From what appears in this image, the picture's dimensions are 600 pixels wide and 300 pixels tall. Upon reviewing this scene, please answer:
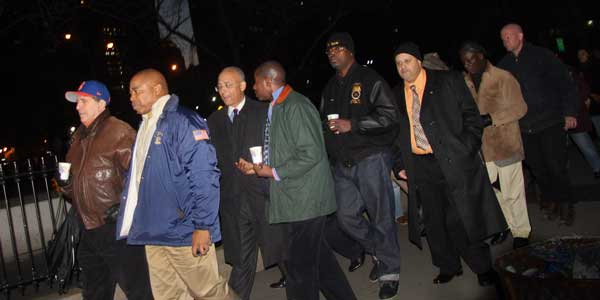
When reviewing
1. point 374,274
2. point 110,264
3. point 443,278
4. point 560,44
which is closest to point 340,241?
point 374,274

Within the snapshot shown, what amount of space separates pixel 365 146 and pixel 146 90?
2.01 m

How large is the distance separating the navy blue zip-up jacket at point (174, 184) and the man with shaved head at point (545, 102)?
13.1 ft

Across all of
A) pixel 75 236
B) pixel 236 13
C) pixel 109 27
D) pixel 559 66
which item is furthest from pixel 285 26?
pixel 75 236

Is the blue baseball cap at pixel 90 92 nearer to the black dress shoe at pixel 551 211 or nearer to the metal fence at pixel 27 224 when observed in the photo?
the metal fence at pixel 27 224

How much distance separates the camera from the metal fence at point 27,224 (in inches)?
259

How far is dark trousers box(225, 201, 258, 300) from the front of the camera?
5.54 meters

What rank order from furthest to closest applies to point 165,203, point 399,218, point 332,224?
1. point 399,218
2. point 332,224
3. point 165,203

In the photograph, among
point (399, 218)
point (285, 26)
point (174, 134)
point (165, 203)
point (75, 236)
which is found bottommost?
point (399, 218)

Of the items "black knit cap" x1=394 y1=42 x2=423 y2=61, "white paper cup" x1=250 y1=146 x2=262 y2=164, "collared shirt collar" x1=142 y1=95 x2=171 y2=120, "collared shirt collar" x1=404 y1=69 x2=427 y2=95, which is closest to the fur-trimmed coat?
"collared shirt collar" x1=404 y1=69 x2=427 y2=95

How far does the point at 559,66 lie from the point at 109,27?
1874 cm

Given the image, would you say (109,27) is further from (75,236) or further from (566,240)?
(566,240)

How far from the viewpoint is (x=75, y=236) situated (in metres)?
5.74

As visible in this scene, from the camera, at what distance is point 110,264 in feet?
16.3

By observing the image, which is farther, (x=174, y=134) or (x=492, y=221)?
(x=492, y=221)
